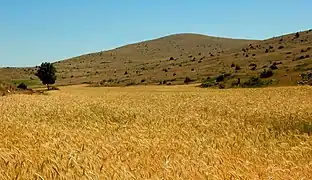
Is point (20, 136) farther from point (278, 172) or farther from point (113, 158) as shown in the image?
point (278, 172)

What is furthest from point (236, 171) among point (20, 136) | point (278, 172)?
point (20, 136)

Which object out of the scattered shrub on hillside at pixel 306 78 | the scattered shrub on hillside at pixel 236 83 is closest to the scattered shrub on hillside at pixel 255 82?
the scattered shrub on hillside at pixel 236 83

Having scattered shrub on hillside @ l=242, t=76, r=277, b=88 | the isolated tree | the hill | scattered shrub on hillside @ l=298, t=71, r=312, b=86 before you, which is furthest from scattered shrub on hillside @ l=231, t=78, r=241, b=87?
the isolated tree

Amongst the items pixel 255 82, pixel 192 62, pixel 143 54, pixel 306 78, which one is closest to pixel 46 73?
pixel 192 62

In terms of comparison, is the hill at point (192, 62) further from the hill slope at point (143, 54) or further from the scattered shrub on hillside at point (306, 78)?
the scattered shrub on hillside at point (306, 78)

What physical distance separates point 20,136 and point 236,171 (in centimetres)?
481

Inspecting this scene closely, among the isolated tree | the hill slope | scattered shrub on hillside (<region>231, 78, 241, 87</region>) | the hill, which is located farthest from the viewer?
the hill slope

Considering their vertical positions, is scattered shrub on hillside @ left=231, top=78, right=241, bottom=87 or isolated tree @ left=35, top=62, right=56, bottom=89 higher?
isolated tree @ left=35, top=62, right=56, bottom=89

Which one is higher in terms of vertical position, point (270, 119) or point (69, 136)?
point (69, 136)

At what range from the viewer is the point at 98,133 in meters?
10.5

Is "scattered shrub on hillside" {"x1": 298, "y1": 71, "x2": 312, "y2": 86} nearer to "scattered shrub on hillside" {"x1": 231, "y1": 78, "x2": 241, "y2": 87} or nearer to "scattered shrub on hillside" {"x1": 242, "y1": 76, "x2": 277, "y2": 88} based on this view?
"scattered shrub on hillside" {"x1": 242, "y1": 76, "x2": 277, "y2": 88}

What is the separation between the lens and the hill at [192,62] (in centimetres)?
7103

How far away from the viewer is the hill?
71.0 m

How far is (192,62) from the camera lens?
112 metres
